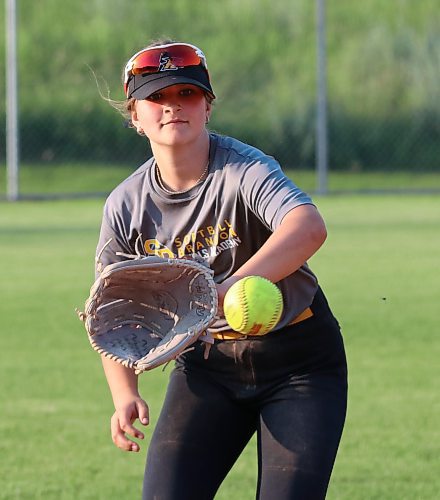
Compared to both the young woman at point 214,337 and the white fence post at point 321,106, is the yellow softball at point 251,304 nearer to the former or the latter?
the young woman at point 214,337

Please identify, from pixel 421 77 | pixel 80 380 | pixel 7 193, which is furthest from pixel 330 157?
pixel 80 380

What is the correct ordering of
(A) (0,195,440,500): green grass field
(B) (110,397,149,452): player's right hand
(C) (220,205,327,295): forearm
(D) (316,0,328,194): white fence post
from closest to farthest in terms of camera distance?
1. (C) (220,205,327,295): forearm
2. (B) (110,397,149,452): player's right hand
3. (A) (0,195,440,500): green grass field
4. (D) (316,0,328,194): white fence post

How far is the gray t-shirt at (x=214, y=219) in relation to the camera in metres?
3.63

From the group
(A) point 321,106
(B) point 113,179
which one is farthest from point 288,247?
(B) point 113,179

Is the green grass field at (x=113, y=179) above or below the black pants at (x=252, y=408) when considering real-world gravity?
below

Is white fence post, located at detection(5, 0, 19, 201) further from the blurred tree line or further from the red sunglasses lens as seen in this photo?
the red sunglasses lens

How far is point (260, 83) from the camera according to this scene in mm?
21453

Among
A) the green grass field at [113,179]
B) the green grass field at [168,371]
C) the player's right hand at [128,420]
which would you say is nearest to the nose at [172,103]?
the player's right hand at [128,420]

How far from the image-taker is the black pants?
142 inches

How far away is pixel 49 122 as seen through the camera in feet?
66.3

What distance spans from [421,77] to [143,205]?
59.2 ft

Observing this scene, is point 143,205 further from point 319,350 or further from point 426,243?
point 426,243

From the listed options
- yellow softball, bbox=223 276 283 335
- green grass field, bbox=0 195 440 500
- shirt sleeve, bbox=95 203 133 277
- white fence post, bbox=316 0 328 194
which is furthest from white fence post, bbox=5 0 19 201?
yellow softball, bbox=223 276 283 335

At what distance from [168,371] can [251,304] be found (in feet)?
14.1
